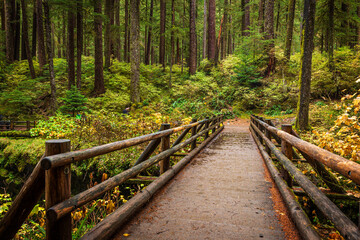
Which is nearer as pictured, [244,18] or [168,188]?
[168,188]

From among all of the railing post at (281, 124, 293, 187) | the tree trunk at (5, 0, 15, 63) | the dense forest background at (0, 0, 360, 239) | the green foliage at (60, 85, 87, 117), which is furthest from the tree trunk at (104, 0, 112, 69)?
the railing post at (281, 124, 293, 187)

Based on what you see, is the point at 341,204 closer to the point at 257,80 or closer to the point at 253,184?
the point at 253,184

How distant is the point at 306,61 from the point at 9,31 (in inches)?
1142

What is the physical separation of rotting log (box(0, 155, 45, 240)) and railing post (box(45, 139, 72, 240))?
0.12 metres

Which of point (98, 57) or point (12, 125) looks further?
point (98, 57)

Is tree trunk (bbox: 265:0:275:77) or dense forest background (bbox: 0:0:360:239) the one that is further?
tree trunk (bbox: 265:0:275:77)

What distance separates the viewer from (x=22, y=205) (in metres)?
1.80

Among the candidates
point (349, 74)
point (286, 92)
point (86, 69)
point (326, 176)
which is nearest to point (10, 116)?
point (86, 69)

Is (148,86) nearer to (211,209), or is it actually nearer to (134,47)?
(134,47)

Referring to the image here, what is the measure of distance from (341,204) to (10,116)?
20115mm

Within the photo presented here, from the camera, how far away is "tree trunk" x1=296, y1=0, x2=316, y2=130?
9.46 m

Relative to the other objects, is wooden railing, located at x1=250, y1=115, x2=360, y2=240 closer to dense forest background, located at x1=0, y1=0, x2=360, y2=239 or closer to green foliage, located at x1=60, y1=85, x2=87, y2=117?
dense forest background, located at x1=0, y1=0, x2=360, y2=239

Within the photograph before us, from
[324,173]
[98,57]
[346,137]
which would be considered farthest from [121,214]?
[98,57]

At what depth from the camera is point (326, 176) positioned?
3.93m
